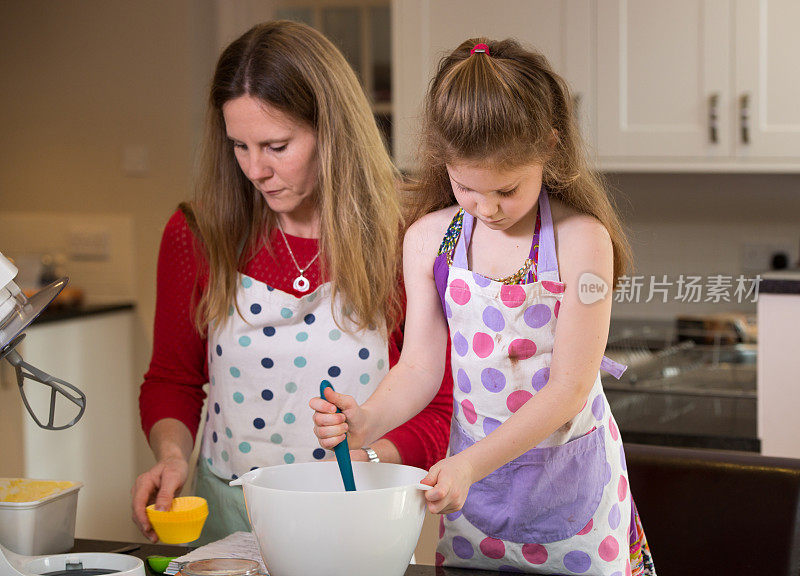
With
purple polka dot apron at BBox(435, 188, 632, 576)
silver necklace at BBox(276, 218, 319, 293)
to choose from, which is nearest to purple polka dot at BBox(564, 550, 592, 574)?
purple polka dot apron at BBox(435, 188, 632, 576)

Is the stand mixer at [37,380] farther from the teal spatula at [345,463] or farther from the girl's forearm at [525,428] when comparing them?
the girl's forearm at [525,428]

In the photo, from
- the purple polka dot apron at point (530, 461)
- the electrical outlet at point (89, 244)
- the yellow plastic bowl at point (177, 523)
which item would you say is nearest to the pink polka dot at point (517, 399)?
the purple polka dot apron at point (530, 461)

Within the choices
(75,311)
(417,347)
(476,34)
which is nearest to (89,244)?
(75,311)

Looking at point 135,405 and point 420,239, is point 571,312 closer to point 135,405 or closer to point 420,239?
point 420,239

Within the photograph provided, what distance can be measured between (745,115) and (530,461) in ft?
6.46

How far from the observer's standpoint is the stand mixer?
0.79 m

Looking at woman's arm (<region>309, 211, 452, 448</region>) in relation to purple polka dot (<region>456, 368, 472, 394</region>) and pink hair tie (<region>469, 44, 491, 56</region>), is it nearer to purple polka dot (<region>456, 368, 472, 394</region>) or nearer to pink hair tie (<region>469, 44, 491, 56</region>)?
purple polka dot (<region>456, 368, 472, 394</region>)

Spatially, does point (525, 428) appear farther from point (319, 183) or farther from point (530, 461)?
point (319, 183)

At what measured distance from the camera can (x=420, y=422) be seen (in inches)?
49.0

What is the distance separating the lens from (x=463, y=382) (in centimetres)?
103

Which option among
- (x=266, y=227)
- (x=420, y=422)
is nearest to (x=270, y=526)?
(x=420, y=422)

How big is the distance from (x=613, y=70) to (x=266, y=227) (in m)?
1.70

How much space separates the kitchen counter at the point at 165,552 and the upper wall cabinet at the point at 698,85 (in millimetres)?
2053

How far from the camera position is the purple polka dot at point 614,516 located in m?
0.99
